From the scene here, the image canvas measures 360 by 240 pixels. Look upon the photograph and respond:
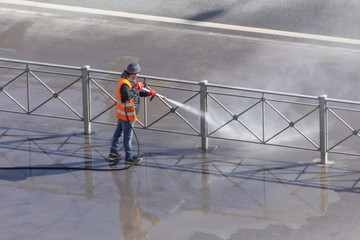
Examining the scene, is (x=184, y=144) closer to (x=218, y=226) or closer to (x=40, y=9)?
(x=218, y=226)

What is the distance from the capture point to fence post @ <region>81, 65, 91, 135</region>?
50.3 ft

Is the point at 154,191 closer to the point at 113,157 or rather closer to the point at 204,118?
the point at 113,157

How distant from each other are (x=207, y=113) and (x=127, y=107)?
1.47m

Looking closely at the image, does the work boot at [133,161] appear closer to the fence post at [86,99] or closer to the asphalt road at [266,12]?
the fence post at [86,99]

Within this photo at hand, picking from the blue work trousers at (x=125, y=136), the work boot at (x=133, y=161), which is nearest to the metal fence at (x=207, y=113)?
the blue work trousers at (x=125, y=136)

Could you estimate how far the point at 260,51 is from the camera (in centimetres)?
1991

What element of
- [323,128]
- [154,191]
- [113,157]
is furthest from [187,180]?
[323,128]

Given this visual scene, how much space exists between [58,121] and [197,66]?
4.11 meters

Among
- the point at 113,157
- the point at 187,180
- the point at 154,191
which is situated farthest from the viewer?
the point at 113,157

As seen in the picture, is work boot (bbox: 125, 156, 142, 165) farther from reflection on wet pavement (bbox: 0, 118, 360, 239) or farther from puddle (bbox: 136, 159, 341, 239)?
puddle (bbox: 136, 159, 341, 239)

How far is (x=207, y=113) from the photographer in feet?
48.6

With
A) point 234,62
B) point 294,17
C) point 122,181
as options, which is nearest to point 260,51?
point 234,62

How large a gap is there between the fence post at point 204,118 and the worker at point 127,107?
90 cm

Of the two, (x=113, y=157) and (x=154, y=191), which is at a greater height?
(x=113, y=157)
